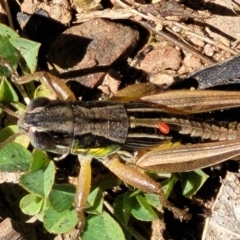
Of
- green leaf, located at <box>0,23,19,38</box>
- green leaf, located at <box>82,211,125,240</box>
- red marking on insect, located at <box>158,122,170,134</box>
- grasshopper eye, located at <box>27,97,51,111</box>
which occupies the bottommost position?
green leaf, located at <box>82,211,125,240</box>

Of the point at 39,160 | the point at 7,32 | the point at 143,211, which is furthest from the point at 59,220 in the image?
the point at 7,32

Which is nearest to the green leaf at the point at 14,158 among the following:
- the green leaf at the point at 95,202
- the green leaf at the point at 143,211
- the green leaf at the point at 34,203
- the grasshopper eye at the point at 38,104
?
the green leaf at the point at 34,203

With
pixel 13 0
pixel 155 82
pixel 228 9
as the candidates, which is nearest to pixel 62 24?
pixel 13 0

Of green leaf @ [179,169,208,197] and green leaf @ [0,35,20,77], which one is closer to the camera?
green leaf @ [0,35,20,77]

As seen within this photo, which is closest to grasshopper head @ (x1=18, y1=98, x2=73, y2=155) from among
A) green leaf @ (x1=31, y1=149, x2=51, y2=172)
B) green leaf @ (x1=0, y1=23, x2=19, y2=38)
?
green leaf @ (x1=31, y1=149, x2=51, y2=172)

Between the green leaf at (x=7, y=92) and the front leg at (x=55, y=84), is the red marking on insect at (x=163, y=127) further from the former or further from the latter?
the green leaf at (x=7, y=92)

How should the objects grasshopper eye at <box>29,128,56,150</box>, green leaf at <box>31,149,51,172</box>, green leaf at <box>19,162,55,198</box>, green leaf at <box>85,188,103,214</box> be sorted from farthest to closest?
green leaf at <box>85,188,103,214</box> → green leaf at <box>31,149,51,172</box> → green leaf at <box>19,162,55,198</box> → grasshopper eye at <box>29,128,56,150</box>

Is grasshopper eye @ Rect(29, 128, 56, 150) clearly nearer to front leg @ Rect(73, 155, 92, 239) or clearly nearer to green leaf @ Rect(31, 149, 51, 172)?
green leaf @ Rect(31, 149, 51, 172)

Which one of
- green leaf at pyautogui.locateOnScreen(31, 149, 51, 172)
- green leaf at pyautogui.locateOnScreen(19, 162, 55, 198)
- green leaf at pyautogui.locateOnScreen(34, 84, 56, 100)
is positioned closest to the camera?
green leaf at pyautogui.locateOnScreen(19, 162, 55, 198)
